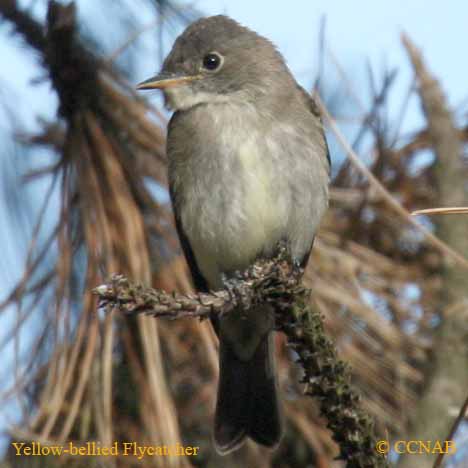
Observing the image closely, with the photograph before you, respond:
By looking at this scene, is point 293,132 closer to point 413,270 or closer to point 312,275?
point 312,275

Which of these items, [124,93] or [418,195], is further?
[418,195]

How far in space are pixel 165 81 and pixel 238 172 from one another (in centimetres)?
43

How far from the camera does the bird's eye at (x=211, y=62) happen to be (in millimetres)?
3524

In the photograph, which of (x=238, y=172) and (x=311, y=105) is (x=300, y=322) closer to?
(x=238, y=172)

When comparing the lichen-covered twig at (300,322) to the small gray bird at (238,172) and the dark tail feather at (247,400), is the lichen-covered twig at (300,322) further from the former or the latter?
the dark tail feather at (247,400)

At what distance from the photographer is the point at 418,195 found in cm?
399

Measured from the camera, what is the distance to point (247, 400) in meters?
3.52

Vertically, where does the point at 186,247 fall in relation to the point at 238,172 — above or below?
below

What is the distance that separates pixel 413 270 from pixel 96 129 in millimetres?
1451

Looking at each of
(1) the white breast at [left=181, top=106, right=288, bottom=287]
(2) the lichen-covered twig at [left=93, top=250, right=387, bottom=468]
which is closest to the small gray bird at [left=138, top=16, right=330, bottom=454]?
(1) the white breast at [left=181, top=106, right=288, bottom=287]

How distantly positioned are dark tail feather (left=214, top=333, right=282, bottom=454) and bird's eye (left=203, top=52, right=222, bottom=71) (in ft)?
3.36

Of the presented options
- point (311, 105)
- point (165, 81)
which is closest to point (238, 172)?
point (165, 81)

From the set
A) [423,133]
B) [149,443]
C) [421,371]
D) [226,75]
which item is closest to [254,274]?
[149,443]

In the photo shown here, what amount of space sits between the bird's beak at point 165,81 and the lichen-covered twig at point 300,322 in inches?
40.0
